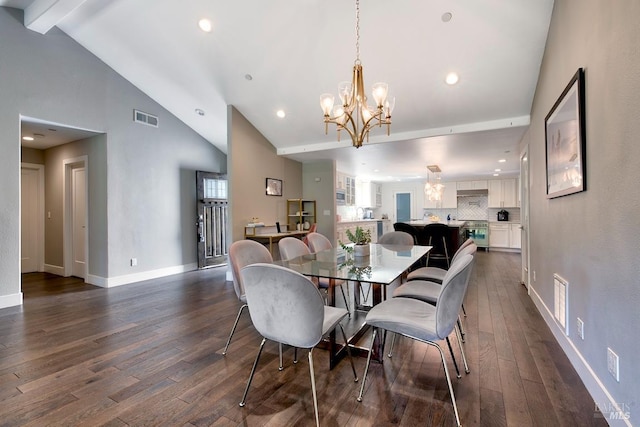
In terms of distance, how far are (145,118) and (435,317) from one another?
5592 mm

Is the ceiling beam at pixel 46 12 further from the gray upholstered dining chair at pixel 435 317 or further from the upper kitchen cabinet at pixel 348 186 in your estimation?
the upper kitchen cabinet at pixel 348 186

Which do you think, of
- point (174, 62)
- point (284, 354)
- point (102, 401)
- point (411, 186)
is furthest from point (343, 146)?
point (411, 186)

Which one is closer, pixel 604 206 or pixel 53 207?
pixel 604 206

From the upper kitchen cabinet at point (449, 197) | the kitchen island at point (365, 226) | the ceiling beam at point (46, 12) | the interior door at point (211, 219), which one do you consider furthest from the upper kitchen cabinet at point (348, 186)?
the ceiling beam at point (46, 12)

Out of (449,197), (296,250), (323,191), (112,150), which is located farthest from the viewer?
(449,197)

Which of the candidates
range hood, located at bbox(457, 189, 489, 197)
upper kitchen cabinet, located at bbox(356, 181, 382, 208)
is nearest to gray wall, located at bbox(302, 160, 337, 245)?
upper kitchen cabinet, located at bbox(356, 181, 382, 208)

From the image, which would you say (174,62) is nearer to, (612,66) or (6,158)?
(6,158)

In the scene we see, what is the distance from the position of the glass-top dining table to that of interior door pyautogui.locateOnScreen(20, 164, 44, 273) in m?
6.05

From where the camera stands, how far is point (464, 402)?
1.78 metres

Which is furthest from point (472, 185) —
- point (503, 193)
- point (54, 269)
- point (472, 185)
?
point (54, 269)

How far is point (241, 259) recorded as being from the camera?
250 cm

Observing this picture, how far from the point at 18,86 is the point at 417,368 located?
563 cm

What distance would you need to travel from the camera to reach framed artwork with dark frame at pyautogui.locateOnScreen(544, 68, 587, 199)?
1963 millimetres

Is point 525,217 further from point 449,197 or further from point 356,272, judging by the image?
point 449,197
